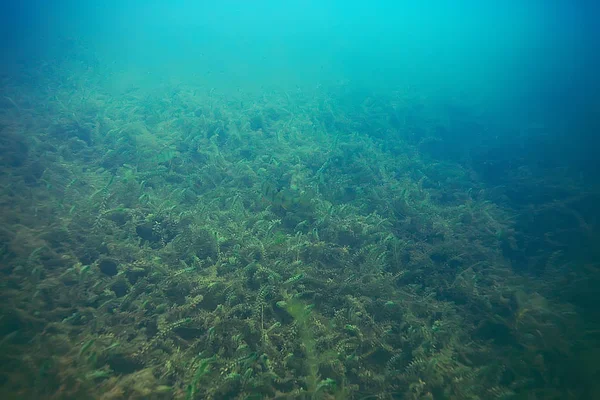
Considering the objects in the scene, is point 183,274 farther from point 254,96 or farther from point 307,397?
point 254,96

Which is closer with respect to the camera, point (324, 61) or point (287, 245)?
point (287, 245)

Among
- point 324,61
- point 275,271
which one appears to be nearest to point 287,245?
point 275,271

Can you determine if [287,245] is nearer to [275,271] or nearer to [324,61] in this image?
[275,271]

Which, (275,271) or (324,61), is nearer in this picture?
(275,271)
